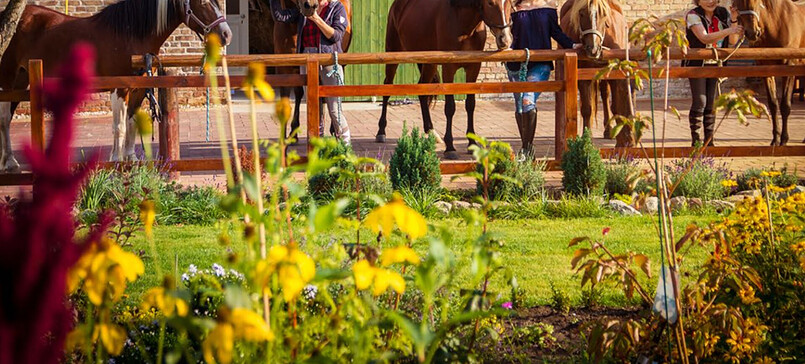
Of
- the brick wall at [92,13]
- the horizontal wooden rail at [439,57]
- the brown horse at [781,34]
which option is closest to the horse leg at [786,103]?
the brown horse at [781,34]

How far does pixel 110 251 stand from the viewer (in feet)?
6.61

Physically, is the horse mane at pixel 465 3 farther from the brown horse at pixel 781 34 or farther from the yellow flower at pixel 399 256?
the yellow flower at pixel 399 256

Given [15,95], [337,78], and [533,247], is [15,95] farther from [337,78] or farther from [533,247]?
[533,247]

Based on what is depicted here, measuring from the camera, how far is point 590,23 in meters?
9.49

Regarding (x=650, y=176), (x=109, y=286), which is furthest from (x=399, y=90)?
(x=109, y=286)

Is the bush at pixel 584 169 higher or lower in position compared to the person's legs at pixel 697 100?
lower

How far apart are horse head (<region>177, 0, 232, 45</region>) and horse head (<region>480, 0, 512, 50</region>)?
8.45 feet

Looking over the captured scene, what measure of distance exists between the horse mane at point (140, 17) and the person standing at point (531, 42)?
3.41 m

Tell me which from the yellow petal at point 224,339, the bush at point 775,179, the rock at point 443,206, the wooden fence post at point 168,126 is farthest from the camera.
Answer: the wooden fence post at point 168,126

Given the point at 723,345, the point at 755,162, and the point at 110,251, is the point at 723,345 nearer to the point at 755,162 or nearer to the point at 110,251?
the point at 110,251

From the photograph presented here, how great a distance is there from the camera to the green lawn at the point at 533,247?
5492mm

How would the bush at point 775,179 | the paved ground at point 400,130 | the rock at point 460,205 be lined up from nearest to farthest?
1. the rock at point 460,205
2. the bush at point 775,179
3. the paved ground at point 400,130

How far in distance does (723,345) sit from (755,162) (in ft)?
22.1

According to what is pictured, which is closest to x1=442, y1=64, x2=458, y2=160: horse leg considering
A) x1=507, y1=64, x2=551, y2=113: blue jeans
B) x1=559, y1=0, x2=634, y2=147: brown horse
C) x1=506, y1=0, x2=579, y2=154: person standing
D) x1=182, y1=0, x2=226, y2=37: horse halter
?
x1=506, y1=0, x2=579, y2=154: person standing
